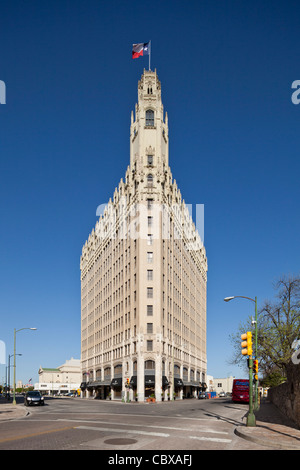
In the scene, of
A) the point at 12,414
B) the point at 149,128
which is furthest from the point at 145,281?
the point at 12,414

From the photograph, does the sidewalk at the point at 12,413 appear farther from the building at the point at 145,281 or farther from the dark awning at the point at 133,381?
the dark awning at the point at 133,381

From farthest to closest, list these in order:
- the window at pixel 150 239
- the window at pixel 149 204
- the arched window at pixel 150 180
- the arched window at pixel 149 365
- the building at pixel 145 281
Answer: the arched window at pixel 150 180 < the window at pixel 149 204 < the window at pixel 150 239 < the building at pixel 145 281 < the arched window at pixel 149 365

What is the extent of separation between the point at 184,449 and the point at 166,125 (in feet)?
270

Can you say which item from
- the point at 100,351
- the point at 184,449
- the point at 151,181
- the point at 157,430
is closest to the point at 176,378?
the point at 100,351

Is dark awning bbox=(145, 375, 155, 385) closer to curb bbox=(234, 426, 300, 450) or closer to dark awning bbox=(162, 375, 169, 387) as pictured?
dark awning bbox=(162, 375, 169, 387)

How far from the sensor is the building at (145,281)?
242 feet

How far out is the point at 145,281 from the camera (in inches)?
2945

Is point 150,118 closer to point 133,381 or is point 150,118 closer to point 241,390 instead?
point 133,381

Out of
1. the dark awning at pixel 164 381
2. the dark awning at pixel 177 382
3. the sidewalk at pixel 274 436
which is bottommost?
the dark awning at pixel 177 382

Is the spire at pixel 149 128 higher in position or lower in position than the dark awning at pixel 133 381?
higher

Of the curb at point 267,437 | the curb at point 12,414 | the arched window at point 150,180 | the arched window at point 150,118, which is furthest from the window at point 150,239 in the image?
the curb at point 267,437

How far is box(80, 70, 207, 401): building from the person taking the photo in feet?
242

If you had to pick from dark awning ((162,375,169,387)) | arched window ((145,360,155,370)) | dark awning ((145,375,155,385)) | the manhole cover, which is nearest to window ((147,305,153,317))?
arched window ((145,360,155,370))
